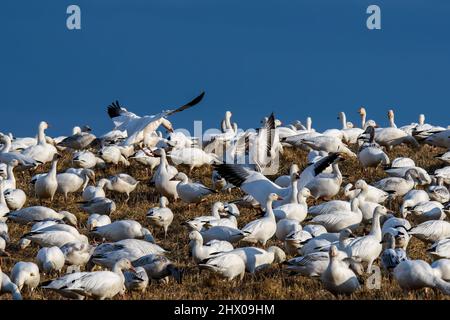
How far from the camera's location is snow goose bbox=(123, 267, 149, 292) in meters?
10.2

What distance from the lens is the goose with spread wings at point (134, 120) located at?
1529 centimetres

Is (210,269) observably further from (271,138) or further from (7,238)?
(271,138)

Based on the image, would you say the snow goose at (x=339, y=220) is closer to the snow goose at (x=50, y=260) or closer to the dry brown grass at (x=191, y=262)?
the dry brown grass at (x=191, y=262)

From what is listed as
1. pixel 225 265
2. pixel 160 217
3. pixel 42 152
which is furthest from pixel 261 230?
pixel 42 152

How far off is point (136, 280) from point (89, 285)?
0.78 meters

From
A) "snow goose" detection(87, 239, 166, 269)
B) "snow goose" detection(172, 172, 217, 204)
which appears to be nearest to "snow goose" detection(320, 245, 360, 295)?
"snow goose" detection(87, 239, 166, 269)

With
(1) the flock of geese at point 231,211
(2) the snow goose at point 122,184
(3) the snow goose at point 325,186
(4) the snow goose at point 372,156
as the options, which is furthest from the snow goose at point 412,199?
(2) the snow goose at point 122,184

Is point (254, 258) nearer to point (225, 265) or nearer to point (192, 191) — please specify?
point (225, 265)

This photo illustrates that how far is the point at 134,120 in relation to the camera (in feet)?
54.6

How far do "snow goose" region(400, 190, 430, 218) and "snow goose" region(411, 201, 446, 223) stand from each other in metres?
0.24

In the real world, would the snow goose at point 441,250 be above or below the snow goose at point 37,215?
below

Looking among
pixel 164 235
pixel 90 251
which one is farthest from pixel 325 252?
pixel 164 235

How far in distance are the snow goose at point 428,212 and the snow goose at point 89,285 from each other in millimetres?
5018

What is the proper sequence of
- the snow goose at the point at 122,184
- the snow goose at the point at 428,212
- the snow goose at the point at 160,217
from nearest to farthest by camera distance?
1. the snow goose at the point at 160,217
2. the snow goose at the point at 428,212
3. the snow goose at the point at 122,184
